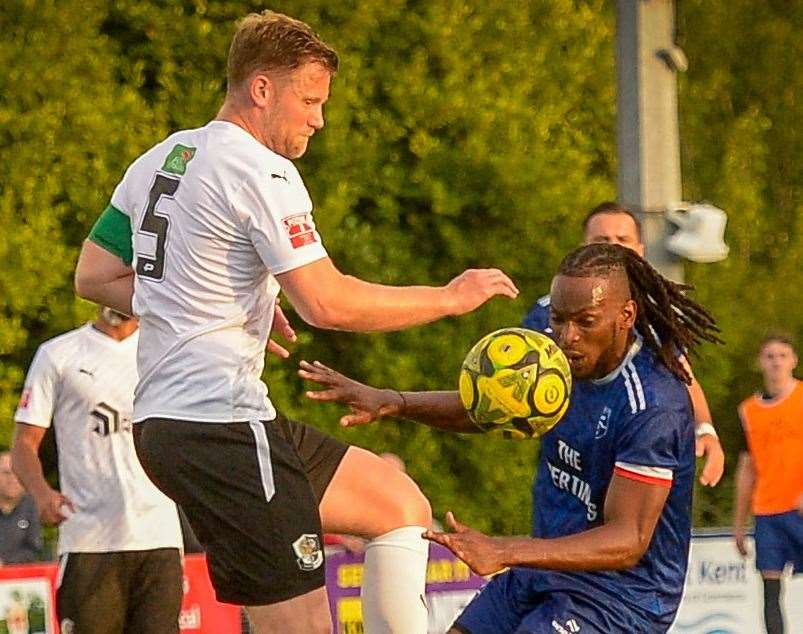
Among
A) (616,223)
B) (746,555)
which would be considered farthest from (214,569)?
(746,555)

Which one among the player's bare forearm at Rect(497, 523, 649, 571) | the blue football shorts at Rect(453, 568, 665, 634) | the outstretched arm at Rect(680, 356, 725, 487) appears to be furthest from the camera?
the outstretched arm at Rect(680, 356, 725, 487)

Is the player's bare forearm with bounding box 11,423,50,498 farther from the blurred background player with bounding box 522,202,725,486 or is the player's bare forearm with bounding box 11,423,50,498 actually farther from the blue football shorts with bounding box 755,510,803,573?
the blue football shorts with bounding box 755,510,803,573

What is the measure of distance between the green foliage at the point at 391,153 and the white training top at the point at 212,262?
9785 mm

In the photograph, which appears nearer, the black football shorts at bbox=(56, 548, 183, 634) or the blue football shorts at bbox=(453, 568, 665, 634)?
the blue football shorts at bbox=(453, 568, 665, 634)

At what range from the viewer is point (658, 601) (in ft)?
17.7

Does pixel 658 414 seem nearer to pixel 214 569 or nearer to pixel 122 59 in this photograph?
pixel 214 569

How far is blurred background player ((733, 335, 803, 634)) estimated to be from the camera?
11.4 metres

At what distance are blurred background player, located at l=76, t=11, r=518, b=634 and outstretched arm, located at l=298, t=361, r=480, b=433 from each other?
0.21 metres

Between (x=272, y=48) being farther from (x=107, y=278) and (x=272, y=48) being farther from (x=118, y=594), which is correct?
(x=118, y=594)

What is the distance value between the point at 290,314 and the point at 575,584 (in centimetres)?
1052

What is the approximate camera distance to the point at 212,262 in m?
5.32

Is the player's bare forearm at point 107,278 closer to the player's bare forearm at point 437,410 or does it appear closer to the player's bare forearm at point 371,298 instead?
the player's bare forearm at point 371,298

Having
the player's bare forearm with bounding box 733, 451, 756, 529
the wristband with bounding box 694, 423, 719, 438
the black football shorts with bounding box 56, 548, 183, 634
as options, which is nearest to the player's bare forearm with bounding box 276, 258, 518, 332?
the wristband with bounding box 694, 423, 719, 438

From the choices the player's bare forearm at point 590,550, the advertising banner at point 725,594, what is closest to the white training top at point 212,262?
the player's bare forearm at point 590,550
